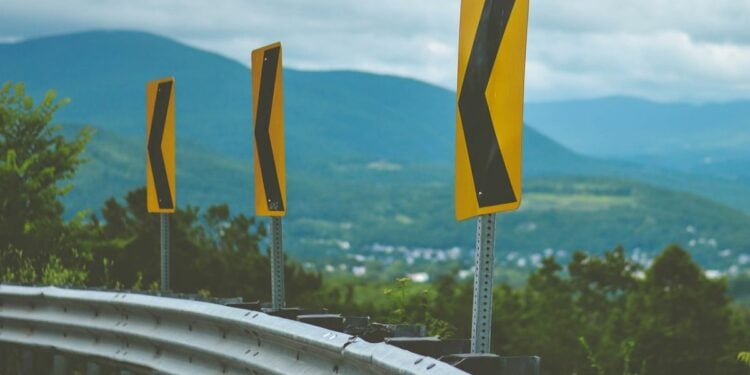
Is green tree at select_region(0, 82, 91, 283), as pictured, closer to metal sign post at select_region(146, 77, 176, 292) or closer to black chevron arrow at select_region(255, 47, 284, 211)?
metal sign post at select_region(146, 77, 176, 292)

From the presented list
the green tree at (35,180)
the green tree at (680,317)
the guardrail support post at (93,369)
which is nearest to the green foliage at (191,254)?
the green tree at (35,180)

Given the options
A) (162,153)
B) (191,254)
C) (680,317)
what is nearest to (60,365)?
(162,153)

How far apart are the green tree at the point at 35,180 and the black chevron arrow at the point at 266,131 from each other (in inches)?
338

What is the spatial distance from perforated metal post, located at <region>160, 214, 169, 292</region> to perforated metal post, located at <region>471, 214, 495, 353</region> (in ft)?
18.6

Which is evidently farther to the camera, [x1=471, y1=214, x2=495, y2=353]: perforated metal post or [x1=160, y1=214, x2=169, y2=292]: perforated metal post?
[x1=160, y1=214, x2=169, y2=292]: perforated metal post

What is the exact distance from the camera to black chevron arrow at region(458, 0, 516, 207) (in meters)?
6.04

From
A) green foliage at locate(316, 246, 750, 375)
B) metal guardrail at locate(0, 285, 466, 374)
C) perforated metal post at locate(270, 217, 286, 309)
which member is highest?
perforated metal post at locate(270, 217, 286, 309)

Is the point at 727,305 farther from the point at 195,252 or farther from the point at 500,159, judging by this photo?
the point at 500,159

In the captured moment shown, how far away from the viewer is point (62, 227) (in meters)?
21.2

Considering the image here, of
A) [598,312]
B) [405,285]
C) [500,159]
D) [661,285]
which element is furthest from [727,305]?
[500,159]

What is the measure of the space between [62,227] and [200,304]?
12987 millimetres

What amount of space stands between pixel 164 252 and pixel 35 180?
9915 mm

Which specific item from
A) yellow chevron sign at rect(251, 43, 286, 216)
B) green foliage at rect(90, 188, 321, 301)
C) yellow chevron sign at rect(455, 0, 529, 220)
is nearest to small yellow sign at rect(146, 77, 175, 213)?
yellow chevron sign at rect(251, 43, 286, 216)

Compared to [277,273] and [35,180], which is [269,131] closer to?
[277,273]
